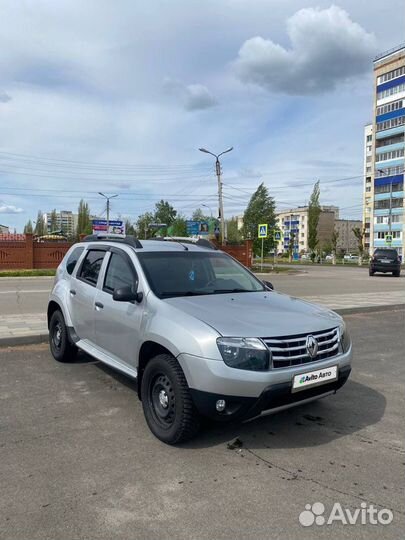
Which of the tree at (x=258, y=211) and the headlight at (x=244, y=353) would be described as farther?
the tree at (x=258, y=211)

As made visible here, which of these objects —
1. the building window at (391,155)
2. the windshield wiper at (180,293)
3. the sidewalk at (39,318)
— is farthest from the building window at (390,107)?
the windshield wiper at (180,293)

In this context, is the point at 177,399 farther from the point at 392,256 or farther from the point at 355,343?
the point at 392,256

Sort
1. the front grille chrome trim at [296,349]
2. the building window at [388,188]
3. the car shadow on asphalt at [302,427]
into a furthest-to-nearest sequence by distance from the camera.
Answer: the building window at [388,188], the car shadow on asphalt at [302,427], the front grille chrome trim at [296,349]

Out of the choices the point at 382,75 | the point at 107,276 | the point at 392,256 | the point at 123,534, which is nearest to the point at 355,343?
the point at 107,276

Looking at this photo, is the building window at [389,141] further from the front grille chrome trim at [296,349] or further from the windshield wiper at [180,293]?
the front grille chrome trim at [296,349]

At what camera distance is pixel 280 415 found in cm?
443

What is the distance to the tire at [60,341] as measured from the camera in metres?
6.09

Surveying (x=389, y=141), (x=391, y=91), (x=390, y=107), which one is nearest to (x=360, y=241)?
(x=389, y=141)

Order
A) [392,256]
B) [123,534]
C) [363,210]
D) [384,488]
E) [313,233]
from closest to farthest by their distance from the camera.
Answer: [123,534] → [384,488] → [392,256] → [313,233] → [363,210]

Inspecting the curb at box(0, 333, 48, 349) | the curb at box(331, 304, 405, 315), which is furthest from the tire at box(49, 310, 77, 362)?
the curb at box(331, 304, 405, 315)

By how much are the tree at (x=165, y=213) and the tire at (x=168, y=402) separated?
112 meters

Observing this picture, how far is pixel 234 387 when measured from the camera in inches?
133

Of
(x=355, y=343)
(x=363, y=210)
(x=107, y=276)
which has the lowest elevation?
(x=355, y=343)

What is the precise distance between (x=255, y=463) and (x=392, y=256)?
3085cm
